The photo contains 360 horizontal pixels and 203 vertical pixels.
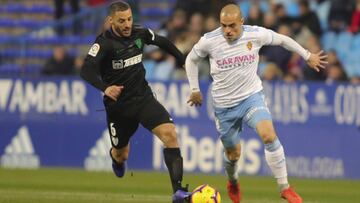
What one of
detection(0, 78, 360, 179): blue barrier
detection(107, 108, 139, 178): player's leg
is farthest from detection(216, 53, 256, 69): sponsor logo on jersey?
detection(0, 78, 360, 179): blue barrier

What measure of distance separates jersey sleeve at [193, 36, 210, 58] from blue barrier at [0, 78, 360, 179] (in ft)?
20.9

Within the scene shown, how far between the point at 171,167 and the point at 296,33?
9.75 m

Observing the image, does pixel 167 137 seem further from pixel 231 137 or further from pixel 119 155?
pixel 119 155

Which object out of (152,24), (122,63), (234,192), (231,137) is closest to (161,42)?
(122,63)

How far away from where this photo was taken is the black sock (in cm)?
1274

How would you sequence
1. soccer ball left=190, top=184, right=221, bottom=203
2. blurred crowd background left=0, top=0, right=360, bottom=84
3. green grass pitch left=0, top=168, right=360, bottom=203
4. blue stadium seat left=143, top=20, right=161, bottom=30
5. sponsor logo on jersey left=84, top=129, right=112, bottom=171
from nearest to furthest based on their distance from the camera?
soccer ball left=190, top=184, right=221, bottom=203, green grass pitch left=0, top=168, right=360, bottom=203, sponsor logo on jersey left=84, top=129, right=112, bottom=171, blurred crowd background left=0, top=0, right=360, bottom=84, blue stadium seat left=143, top=20, right=161, bottom=30

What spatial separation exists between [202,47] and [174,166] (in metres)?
1.58

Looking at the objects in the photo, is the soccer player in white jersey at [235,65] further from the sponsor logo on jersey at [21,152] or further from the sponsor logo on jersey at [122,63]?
the sponsor logo on jersey at [21,152]

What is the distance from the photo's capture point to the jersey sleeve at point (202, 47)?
13.4 m

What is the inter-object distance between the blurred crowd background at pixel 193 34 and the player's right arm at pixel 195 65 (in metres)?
7.18

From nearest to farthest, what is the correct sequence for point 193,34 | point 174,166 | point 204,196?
point 204,196, point 174,166, point 193,34

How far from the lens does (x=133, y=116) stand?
44.8 feet

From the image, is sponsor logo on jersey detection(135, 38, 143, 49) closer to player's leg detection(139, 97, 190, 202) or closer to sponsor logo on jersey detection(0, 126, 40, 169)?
player's leg detection(139, 97, 190, 202)

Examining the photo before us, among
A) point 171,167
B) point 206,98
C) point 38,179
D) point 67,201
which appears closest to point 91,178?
point 38,179
